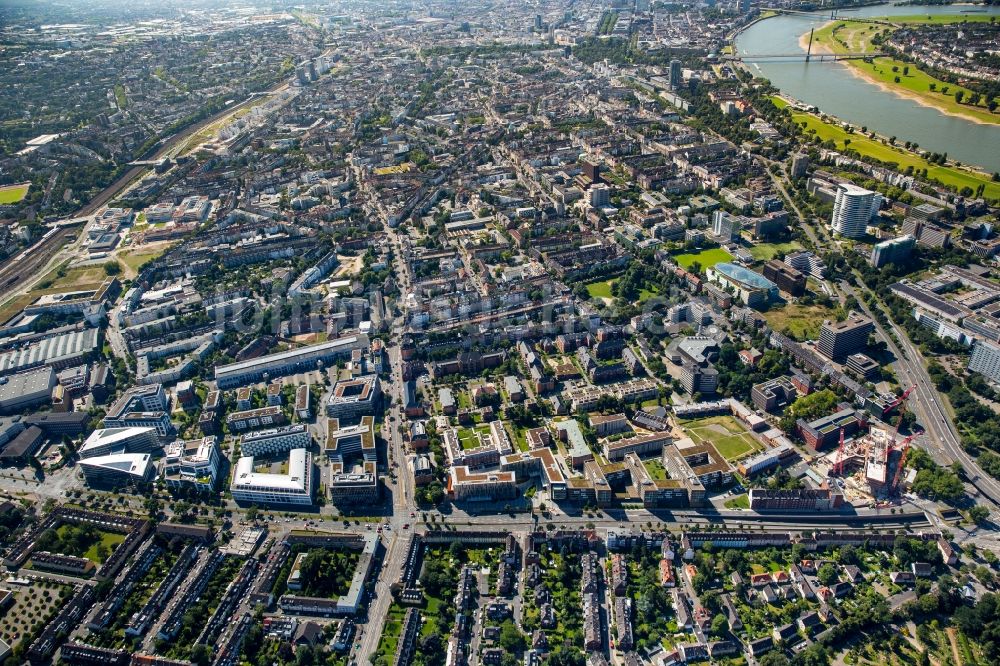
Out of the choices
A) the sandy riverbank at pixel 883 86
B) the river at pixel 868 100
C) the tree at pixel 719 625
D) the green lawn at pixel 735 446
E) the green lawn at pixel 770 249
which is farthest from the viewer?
the sandy riverbank at pixel 883 86

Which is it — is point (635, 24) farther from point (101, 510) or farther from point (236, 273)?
point (101, 510)

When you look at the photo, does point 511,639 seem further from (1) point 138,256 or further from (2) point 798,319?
(1) point 138,256

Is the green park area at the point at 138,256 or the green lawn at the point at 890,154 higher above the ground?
the green lawn at the point at 890,154

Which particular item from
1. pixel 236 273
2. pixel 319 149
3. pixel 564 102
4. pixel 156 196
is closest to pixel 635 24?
pixel 564 102

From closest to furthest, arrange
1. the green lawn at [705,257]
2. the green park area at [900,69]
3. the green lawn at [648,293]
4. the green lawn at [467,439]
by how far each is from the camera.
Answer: the green lawn at [467,439] < the green lawn at [648,293] < the green lawn at [705,257] < the green park area at [900,69]

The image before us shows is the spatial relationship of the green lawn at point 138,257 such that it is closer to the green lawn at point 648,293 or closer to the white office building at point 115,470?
the white office building at point 115,470

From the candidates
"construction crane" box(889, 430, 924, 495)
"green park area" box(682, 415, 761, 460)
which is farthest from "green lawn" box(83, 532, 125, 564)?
"construction crane" box(889, 430, 924, 495)

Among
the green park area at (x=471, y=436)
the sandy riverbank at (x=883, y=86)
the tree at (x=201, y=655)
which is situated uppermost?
the sandy riverbank at (x=883, y=86)

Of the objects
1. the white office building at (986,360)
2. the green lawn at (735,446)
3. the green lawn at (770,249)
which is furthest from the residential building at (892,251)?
the green lawn at (735,446)
